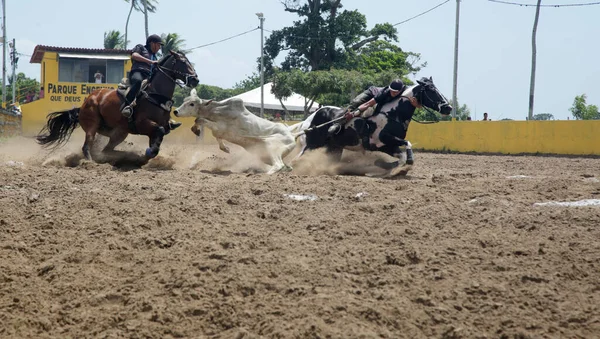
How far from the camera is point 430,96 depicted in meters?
10.3

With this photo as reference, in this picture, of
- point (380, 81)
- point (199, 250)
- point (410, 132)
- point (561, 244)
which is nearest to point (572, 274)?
point (561, 244)

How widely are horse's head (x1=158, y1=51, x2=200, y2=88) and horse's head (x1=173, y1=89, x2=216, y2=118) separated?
0.79 feet

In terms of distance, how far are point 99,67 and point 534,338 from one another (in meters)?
26.5

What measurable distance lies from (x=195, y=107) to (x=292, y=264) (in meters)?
6.25

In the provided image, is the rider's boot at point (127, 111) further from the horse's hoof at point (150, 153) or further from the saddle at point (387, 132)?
the saddle at point (387, 132)

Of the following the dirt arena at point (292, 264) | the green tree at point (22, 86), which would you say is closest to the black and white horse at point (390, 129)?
the dirt arena at point (292, 264)

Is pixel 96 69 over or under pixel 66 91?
over

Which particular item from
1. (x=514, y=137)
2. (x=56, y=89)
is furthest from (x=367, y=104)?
(x=56, y=89)

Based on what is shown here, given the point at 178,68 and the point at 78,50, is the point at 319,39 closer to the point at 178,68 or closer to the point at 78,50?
the point at 78,50

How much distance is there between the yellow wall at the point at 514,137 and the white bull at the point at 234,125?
1175 centimetres

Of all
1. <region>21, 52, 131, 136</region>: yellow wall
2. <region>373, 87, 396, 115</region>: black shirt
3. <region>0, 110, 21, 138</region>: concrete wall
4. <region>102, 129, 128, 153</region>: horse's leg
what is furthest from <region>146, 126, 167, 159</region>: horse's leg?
<region>21, 52, 131, 136</region>: yellow wall

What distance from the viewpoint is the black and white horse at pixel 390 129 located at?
405 inches

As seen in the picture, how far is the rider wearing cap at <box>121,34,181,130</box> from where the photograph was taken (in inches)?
412

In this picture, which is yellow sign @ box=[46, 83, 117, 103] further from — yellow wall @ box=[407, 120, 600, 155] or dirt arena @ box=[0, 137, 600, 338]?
dirt arena @ box=[0, 137, 600, 338]
